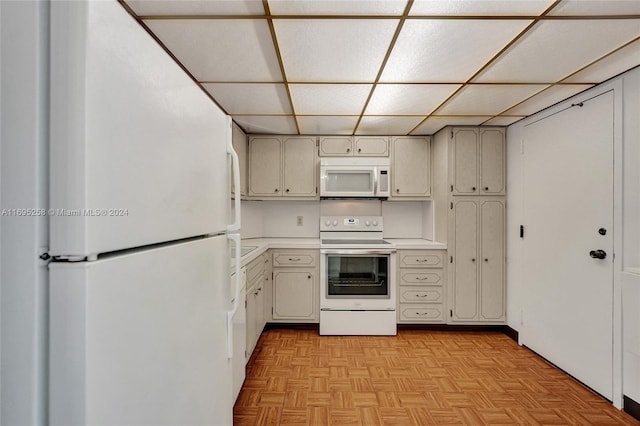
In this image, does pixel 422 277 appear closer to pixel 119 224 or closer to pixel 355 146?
pixel 355 146

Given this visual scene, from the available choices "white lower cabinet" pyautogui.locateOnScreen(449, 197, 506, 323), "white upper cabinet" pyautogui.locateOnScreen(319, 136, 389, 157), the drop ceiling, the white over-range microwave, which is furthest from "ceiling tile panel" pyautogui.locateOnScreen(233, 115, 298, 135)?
"white lower cabinet" pyautogui.locateOnScreen(449, 197, 506, 323)

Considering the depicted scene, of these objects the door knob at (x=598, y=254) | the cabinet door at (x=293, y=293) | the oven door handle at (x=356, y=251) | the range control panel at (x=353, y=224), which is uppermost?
the range control panel at (x=353, y=224)

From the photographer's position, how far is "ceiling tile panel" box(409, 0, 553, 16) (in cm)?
140

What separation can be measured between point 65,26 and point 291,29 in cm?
133

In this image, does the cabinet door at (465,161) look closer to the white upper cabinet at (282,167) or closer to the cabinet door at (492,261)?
the cabinet door at (492,261)

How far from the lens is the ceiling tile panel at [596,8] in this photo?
1401mm

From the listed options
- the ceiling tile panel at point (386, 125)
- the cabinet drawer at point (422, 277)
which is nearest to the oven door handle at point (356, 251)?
the cabinet drawer at point (422, 277)

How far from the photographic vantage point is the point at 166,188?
69 cm

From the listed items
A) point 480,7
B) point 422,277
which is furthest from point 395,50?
point 422,277

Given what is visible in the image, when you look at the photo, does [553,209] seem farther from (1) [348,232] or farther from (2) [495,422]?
(1) [348,232]

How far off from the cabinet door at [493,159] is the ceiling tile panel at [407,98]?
93cm

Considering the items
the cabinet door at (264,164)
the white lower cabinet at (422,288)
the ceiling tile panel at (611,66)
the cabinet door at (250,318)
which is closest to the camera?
the ceiling tile panel at (611,66)

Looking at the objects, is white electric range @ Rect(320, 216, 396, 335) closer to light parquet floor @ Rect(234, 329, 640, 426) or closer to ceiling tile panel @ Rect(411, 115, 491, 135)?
light parquet floor @ Rect(234, 329, 640, 426)

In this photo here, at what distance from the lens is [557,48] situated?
5.90ft
